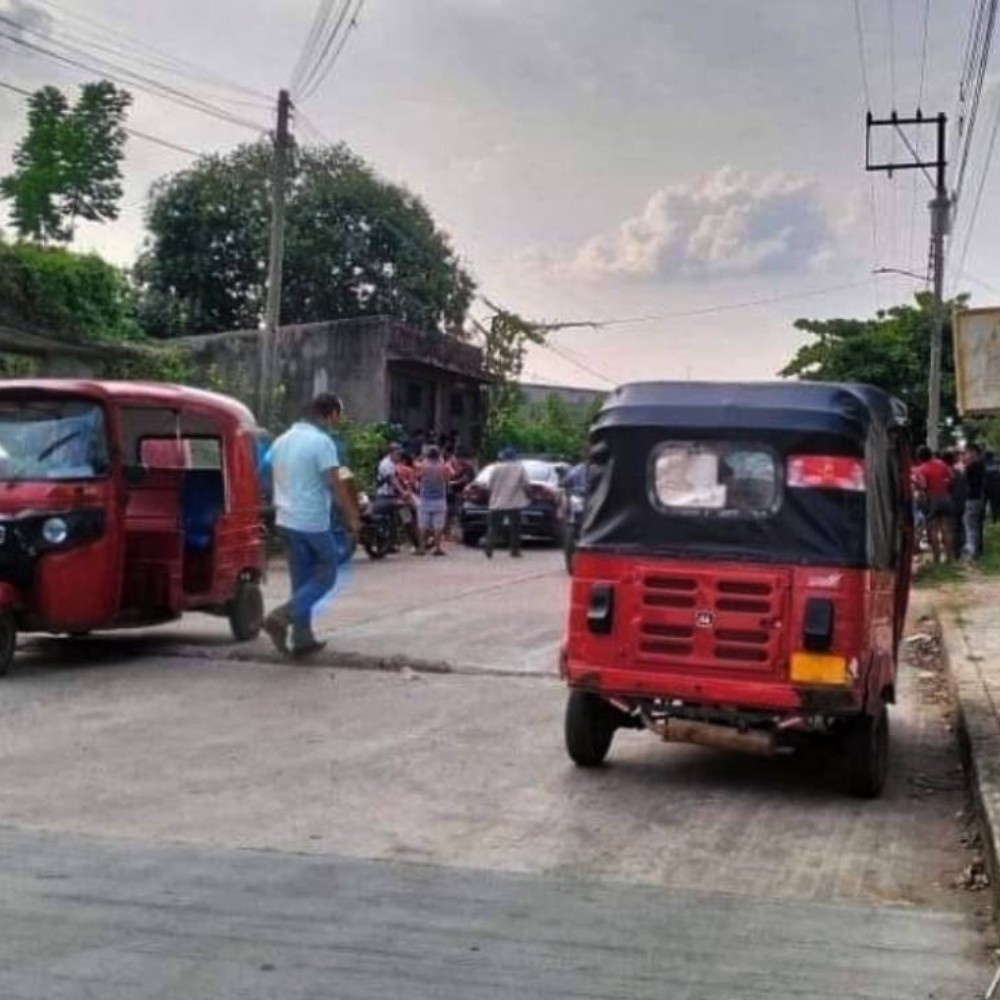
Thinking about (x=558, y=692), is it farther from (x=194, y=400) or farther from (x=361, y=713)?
(x=194, y=400)

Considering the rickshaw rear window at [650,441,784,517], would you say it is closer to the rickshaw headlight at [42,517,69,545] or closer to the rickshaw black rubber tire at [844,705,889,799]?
the rickshaw black rubber tire at [844,705,889,799]

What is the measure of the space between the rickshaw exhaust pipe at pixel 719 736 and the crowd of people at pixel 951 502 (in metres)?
14.0

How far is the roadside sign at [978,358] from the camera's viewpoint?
1186 cm

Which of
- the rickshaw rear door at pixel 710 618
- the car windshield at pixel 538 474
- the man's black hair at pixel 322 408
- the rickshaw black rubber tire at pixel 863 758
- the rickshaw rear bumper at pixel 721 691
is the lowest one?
the rickshaw black rubber tire at pixel 863 758

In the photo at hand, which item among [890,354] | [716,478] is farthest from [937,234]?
[716,478]

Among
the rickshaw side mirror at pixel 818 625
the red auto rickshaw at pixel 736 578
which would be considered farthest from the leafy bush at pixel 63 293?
the rickshaw side mirror at pixel 818 625

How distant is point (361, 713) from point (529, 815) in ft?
7.81

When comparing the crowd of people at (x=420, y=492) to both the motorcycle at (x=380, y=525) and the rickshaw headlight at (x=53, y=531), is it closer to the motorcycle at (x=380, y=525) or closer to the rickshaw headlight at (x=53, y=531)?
the motorcycle at (x=380, y=525)

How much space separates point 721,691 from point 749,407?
1.40 metres

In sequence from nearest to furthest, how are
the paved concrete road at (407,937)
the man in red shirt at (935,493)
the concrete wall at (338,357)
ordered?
1. the paved concrete road at (407,937)
2. the man in red shirt at (935,493)
3. the concrete wall at (338,357)

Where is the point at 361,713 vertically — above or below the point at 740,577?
below

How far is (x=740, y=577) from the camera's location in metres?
7.12

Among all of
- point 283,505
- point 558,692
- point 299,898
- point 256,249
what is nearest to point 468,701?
point 558,692

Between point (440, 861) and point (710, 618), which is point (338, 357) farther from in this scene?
point (440, 861)
